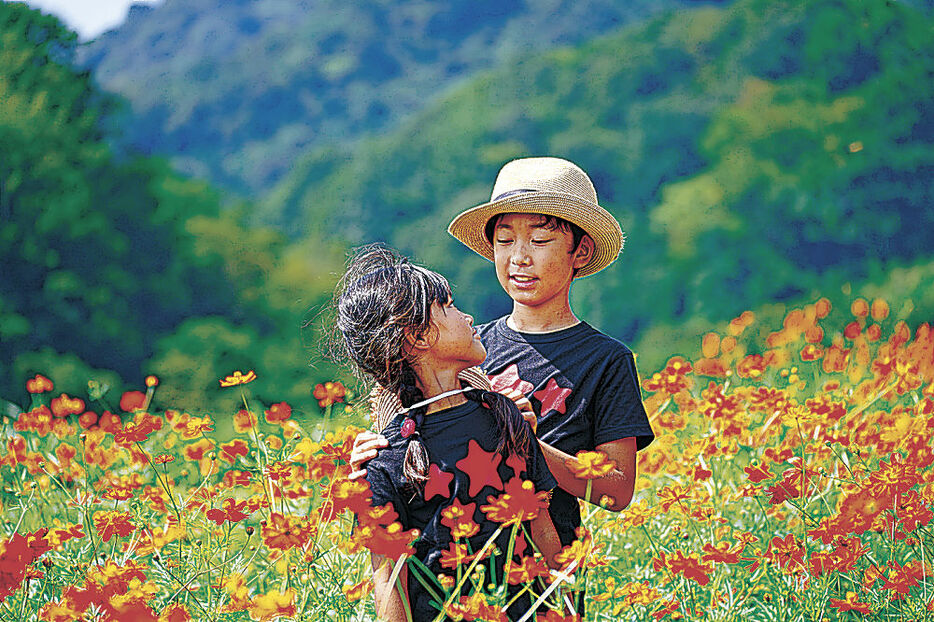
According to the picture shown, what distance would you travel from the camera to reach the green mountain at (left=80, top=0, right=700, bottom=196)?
19844mm

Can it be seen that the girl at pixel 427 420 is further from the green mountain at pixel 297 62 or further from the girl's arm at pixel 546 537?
the green mountain at pixel 297 62

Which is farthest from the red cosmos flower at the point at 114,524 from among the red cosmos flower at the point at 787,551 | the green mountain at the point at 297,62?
the green mountain at the point at 297,62

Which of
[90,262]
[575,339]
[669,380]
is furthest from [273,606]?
[90,262]

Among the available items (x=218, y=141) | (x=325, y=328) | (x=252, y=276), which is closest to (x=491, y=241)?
(x=325, y=328)

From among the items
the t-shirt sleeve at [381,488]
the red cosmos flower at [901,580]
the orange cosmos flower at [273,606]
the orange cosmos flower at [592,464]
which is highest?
the orange cosmos flower at [273,606]

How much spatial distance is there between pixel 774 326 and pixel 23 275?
20.8ft

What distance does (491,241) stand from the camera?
2.08 metres

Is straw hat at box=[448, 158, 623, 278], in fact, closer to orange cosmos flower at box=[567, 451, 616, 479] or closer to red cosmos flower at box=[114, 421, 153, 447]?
orange cosmos flower at box=[567, 451, 616, 479]

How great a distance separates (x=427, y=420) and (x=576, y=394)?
15.2 inches

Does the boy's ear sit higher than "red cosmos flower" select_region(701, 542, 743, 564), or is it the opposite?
the boy's ear

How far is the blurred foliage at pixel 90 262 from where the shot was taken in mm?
7426

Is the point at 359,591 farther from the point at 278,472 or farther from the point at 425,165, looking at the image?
the point at 425,165

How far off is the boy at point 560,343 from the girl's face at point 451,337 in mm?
258

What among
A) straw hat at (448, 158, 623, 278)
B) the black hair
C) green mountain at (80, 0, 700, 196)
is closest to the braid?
the black hair
